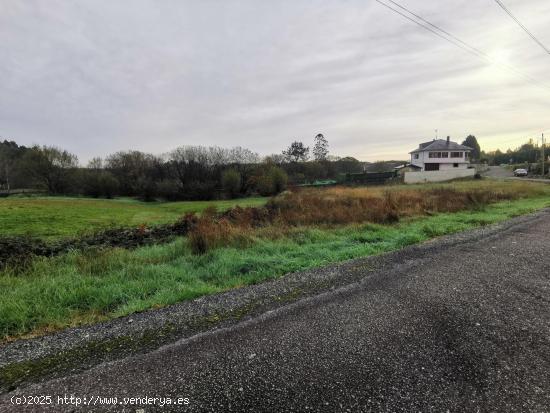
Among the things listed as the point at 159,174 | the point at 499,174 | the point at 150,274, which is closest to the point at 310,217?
the point at 150,274

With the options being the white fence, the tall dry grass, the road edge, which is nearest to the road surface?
the white fence

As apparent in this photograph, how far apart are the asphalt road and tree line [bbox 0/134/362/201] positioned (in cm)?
5011

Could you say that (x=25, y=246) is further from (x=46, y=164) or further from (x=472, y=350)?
(x=46, y=164)

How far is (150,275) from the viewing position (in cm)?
707

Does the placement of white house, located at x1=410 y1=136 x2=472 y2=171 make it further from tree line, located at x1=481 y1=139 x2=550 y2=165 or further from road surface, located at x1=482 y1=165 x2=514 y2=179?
tree line, located at x1=481 y1=139 x2=550 y2=165

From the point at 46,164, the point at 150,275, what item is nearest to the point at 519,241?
the point at 150,275

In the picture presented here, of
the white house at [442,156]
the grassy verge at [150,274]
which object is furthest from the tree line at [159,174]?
the grassy verge at [150,274]

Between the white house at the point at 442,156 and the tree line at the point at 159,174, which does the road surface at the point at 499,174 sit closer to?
the white house at the point at 442,156

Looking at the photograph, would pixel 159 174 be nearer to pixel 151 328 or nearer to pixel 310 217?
pixel 310 217

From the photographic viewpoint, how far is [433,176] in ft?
173

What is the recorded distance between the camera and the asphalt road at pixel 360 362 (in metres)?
2.61

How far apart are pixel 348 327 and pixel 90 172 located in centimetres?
7311

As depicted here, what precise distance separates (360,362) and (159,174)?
68.5 m

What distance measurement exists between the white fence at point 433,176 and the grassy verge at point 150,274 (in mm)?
44019
